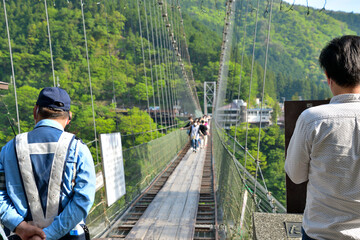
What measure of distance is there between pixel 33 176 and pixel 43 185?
4 cm

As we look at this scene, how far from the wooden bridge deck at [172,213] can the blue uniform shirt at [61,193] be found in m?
1.66

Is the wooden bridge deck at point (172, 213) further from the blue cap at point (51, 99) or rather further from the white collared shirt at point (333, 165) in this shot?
the white collared shirt at point (333, 165)

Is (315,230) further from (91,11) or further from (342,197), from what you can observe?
(91,11)

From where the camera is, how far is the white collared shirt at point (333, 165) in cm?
69

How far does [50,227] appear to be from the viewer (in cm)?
89

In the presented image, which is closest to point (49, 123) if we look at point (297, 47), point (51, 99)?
point (51, 99)

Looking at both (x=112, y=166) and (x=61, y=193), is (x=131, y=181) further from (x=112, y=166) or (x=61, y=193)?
(x=61, y=193)

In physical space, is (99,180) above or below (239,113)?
below

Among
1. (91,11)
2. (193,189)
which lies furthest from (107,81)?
(193,189)

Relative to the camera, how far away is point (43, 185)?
90 cm

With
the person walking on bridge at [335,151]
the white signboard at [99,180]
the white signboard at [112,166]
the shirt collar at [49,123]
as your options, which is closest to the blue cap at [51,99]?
the shirt collar at [49,123]

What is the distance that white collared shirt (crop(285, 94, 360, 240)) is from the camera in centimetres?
69

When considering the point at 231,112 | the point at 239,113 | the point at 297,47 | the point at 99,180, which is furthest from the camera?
the point at 297,47

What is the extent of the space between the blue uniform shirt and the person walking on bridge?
1.83 ft
